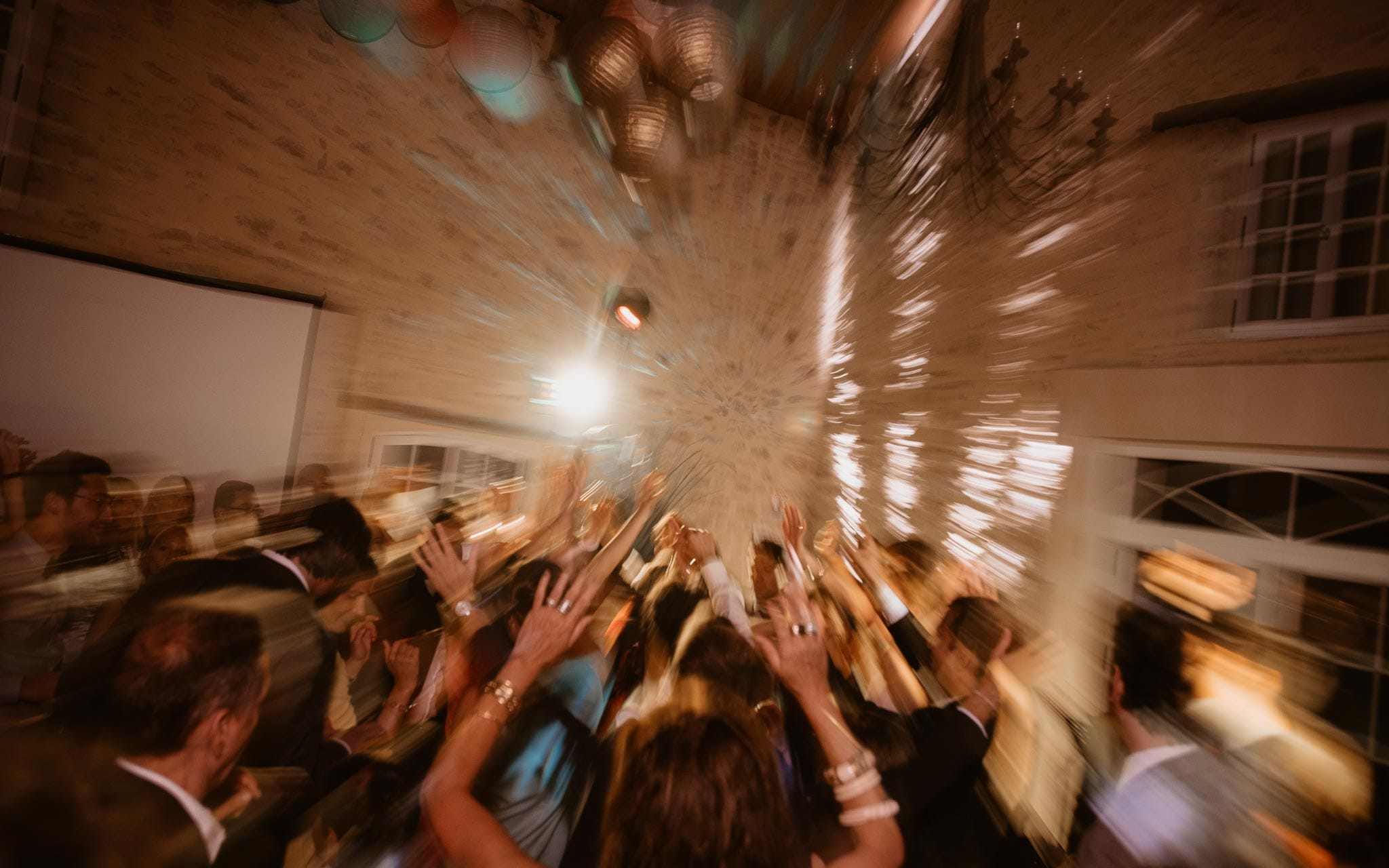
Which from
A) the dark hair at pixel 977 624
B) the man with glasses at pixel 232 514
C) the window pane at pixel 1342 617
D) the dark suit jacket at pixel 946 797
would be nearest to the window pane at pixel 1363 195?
the window pane at pixel 1342 617

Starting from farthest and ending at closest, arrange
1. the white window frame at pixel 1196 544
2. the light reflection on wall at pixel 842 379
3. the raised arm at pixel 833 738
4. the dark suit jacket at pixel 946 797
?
the light reflection on wall at pixel 842 379
the white window frame at pixel 1196 544
the dark suit jacket at pixel 946 797
the raised arm at pixel 833 738

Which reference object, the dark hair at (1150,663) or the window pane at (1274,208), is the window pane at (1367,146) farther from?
the dark hair at (1150,663)

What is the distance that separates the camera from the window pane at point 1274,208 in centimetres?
235

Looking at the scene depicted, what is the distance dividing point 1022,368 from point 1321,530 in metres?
1.26

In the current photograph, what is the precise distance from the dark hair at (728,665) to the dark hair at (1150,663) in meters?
0.97

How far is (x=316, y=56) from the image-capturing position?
2.57 metres

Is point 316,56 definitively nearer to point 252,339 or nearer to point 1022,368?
point 252,339

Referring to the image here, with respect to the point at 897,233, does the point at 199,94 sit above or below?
below

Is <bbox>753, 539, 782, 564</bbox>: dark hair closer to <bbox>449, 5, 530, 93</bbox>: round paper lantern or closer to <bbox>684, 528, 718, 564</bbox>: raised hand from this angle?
<bbox>684, 528, 718, 564</bbox>: raised hand

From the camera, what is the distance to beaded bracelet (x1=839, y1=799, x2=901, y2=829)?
976mm

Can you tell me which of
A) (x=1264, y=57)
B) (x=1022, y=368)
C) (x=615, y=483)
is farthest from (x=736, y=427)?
(x=1264, y=57)

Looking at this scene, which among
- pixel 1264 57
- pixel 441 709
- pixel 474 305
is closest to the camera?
pixel 441 709

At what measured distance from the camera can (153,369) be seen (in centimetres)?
225

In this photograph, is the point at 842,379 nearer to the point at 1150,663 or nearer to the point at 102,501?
the point at 1150,663
